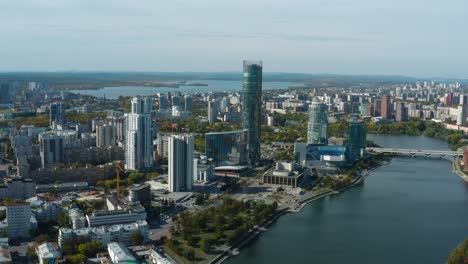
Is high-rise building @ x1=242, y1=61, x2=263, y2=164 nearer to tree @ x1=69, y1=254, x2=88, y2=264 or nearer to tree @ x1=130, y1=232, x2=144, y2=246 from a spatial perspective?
tree @ x1=130, y1=232, x2=144, y2=246

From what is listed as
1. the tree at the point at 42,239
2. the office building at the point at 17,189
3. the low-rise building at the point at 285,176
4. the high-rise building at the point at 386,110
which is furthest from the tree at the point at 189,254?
the high-rise building at the point at 386,110

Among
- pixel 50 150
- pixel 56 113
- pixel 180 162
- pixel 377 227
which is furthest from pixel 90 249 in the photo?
pixel 56 113

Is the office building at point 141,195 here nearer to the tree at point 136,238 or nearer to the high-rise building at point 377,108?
the tree at point 136,238

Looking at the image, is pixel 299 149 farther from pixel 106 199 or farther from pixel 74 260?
pixel 74 260

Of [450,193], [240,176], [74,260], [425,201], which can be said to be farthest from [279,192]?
[74,260]

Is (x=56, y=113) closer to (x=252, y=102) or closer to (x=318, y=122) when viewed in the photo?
(x=252, y=102)

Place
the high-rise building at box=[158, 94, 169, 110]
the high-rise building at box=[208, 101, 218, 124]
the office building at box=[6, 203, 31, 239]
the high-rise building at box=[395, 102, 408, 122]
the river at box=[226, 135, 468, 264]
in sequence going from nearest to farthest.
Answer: the river at box=[226, 135, 468, 264] < the office building at box=[6, 203, 31, 239] < the high-rise building at box=[208, 101, 218, 124] < the high-rise building at box=[395, 102, 408, 122] < the high-rise building at box=[158, 94, 169, 110]

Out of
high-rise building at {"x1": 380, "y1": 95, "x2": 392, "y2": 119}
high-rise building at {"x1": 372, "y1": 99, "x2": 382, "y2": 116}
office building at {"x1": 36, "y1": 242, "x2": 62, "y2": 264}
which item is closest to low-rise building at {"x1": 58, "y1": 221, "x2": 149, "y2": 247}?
office building at {"x1": 36, "y1": 242, "x2": 62, "y2": 264}
